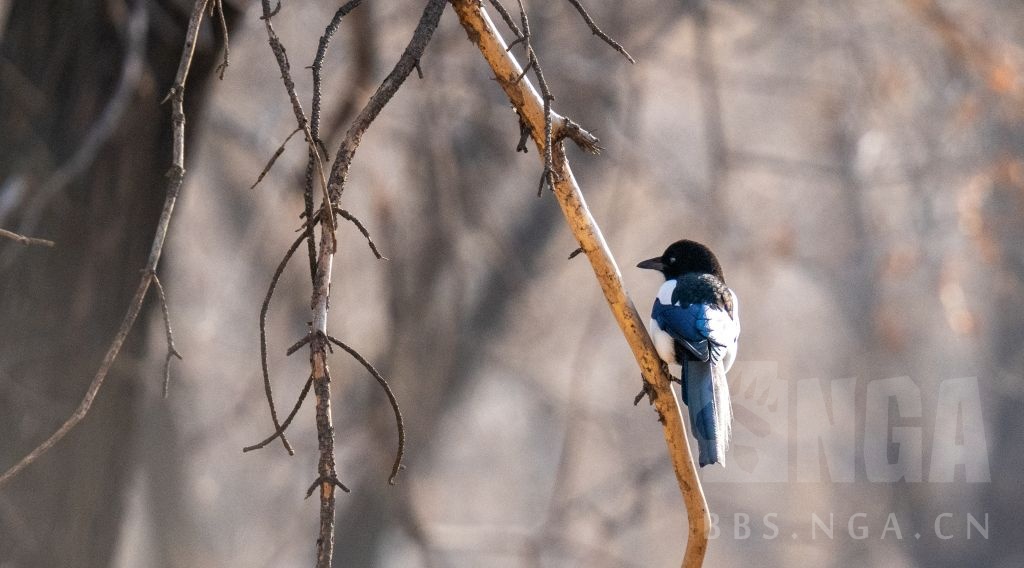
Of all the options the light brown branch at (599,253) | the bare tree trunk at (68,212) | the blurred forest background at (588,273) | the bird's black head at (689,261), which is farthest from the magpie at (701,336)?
the blurred forest background at (588,273)

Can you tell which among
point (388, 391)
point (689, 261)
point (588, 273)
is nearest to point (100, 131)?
point (689, 261)

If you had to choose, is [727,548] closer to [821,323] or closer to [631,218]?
[821,323]

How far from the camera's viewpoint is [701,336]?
251 cm

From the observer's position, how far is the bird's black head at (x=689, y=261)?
299 centimetres

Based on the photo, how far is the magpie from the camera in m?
2.24

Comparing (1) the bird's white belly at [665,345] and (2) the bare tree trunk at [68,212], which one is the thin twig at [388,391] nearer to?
(1) the bird's white belly at [665,345]

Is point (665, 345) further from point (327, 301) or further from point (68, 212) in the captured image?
point (68, 212)

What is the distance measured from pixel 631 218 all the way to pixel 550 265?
0.68 metres

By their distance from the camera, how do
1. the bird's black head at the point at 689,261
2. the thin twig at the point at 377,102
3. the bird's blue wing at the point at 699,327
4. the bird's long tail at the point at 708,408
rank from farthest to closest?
the bird's black head at the point at 689,261 < the bird's blue wing at the point at 699,327 < the bird's long tail at the point at 708,408 < the thin twig at the point at 377,102

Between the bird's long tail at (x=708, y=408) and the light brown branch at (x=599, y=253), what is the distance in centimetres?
21

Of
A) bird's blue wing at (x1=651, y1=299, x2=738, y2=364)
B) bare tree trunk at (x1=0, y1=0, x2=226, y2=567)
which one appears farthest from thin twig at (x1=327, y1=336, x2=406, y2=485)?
bare tree trunk at (x1=0, y1=0, x2=226, y2=567)

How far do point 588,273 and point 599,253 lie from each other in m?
6.15

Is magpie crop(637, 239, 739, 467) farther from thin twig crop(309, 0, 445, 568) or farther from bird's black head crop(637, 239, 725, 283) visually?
thin twig crop(309, 0, 445, 568)

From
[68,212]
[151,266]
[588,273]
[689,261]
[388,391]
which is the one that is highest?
[588,273]
